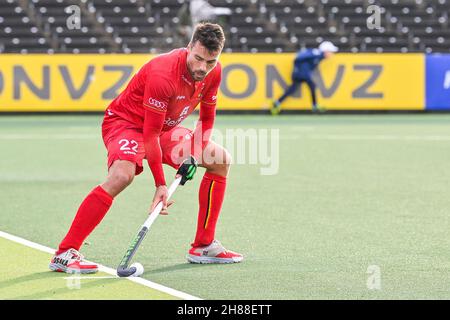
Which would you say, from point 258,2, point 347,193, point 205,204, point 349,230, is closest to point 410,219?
point 349,230

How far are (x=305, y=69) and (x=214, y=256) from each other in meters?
16.6

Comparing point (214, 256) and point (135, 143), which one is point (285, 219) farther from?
point (135, 143)

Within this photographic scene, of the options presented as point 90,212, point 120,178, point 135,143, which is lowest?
point 90,212

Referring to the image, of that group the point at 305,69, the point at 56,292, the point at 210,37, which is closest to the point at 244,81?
the point at 305,69

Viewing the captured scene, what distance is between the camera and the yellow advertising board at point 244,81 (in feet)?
77.6

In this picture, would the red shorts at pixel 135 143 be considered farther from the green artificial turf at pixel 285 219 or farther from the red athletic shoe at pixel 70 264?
the green artificial turf at pixel 285 219

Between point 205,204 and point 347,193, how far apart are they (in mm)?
4122

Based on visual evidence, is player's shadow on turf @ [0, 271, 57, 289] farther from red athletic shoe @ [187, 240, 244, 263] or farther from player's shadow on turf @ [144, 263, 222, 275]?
red athletic shoe @ [187, 240, 244, 263]

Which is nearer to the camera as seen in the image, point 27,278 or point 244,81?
point 27,278

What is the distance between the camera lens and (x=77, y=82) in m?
23.7

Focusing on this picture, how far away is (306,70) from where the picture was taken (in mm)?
23641

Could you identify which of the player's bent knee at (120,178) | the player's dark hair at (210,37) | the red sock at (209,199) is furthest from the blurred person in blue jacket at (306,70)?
the player's dark hair at (210,37)

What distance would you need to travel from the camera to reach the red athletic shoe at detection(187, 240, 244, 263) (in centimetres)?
740
